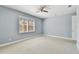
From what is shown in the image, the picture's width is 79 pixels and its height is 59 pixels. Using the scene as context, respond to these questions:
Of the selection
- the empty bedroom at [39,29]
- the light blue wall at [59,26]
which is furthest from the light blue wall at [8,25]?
the light blue wall at [59,26]

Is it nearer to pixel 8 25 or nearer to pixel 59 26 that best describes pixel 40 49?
pixel 8 25

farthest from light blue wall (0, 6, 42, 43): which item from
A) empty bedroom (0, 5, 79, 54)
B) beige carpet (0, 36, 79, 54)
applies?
beige carpet (0, 36, 79, 54)

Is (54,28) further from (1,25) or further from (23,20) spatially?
(1,25)

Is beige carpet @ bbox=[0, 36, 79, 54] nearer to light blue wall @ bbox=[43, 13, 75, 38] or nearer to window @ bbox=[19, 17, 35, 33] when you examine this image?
window @ bbox=[19, 17, 35, 33]

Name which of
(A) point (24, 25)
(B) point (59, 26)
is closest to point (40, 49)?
(A) point (24, 25)

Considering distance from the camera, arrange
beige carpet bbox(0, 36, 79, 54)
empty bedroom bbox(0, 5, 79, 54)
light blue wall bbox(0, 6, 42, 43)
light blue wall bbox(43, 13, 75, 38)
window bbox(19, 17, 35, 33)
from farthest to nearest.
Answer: light blue wall bbox(43, 13, 75, 38) → window bbox(19, 17, 35, 33) → light blue wall bbox(0, 6, 42, 43) → empty bedroom bbox(0, 5, 79, 54) → beige carpet bbox(0, 36, 79, 54)

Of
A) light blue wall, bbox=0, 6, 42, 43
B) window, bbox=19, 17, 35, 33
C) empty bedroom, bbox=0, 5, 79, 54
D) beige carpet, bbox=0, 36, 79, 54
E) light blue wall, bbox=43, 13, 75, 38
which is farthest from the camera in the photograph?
light blue wall, bbox=43, 13, 75, 38

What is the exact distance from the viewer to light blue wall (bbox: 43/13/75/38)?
5.83 meters

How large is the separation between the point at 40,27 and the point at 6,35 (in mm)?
4167

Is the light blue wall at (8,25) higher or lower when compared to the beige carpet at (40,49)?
higher

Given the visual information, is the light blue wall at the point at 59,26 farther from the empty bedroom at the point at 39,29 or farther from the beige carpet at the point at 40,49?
the beige carpet at the point at 40,49

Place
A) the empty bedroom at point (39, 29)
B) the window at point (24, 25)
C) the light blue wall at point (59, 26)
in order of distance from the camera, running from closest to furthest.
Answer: the empty bedroom at point (39, 29) → the window at point (24, 25) → the light blue wall at point (59, 26)

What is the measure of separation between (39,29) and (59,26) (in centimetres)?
189

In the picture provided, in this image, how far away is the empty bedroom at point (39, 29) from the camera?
3.29 m
